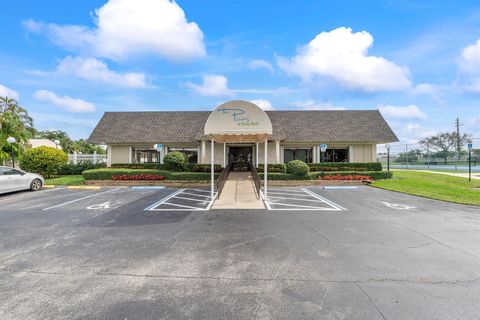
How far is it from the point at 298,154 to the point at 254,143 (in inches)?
182

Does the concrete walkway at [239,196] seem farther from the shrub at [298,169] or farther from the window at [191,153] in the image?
the window at [191,153]

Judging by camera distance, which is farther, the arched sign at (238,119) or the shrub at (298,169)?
the shrub at (298,169)

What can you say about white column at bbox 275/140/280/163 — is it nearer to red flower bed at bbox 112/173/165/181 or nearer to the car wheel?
red flower bed at bbox 112/173/165/181

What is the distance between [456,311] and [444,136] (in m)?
54.8

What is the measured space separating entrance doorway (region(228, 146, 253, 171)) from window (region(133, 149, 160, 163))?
705cm

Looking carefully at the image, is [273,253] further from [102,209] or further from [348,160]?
[348,160]

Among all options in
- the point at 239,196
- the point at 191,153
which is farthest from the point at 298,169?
the point at 191,153

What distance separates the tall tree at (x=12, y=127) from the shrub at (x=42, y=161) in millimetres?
3276

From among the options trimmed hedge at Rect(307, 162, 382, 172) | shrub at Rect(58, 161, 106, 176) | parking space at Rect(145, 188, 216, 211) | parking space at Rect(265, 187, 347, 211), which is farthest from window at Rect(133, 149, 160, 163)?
parking space at Rect(265, 187, 347, 211)

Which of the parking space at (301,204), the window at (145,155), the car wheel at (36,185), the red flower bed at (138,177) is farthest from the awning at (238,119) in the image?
the window at (145,155)

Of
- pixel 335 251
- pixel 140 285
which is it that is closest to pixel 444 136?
pixel 335 251

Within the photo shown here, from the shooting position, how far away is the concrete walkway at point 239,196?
888 cm

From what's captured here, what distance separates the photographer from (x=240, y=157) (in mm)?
19969

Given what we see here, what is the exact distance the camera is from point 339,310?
2.80 meters
